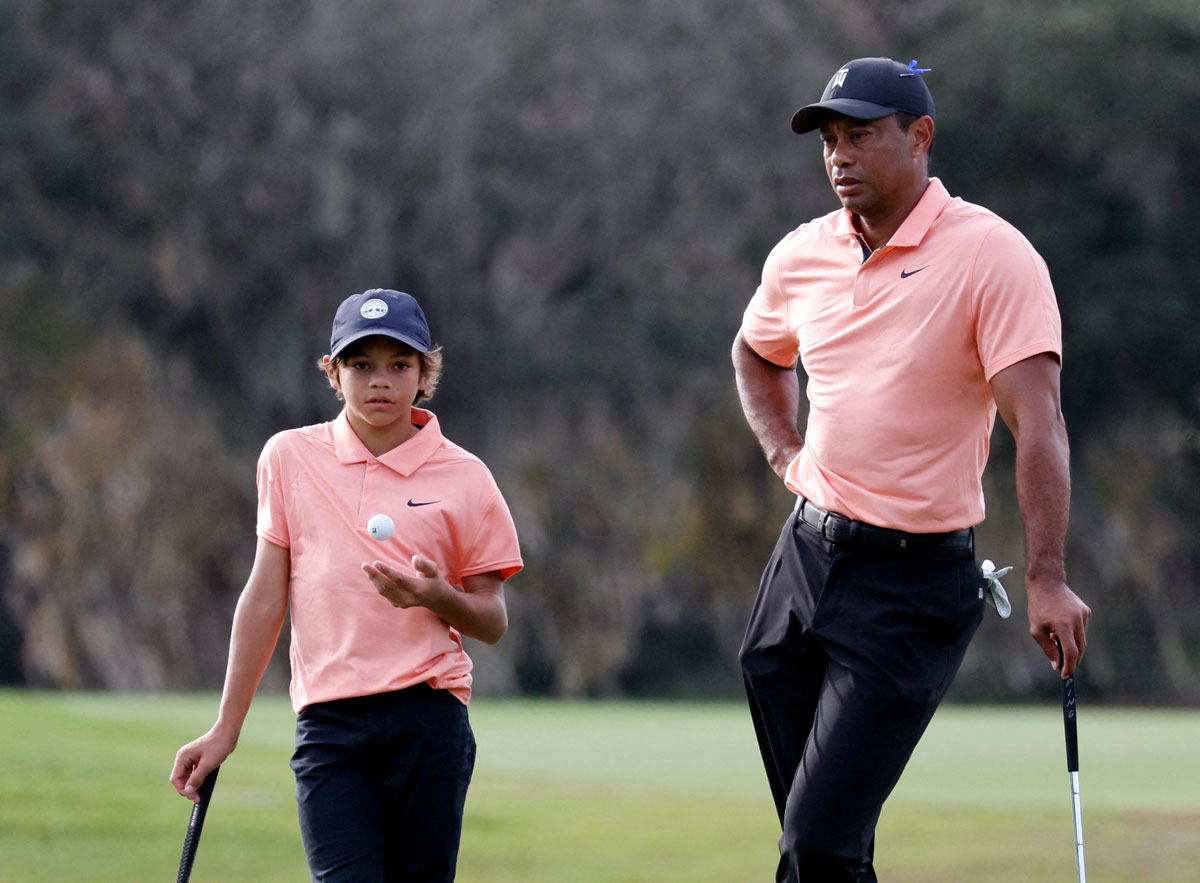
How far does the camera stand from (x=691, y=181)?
25172 millimetres

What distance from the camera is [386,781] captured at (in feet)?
12.4

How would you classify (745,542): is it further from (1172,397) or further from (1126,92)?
(1126,92)

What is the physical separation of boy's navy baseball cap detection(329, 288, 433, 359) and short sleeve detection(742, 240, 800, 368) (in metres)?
0.81

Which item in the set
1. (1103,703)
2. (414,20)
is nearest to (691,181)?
(414,20)

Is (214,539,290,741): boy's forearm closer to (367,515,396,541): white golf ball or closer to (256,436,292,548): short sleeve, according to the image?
(256,436,292,548): short sleeve

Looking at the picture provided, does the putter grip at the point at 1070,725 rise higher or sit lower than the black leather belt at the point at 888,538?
lower

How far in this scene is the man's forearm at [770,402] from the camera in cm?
448

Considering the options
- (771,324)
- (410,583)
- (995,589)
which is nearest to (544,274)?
(771,324)

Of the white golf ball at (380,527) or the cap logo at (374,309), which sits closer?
the white golf ball at (380,527)

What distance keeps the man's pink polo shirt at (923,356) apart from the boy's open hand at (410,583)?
87cm

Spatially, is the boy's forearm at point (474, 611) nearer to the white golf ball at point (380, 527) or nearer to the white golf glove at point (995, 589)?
the white golf ball at point (380, 527)

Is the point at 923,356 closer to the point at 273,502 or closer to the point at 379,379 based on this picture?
the point at 379,379

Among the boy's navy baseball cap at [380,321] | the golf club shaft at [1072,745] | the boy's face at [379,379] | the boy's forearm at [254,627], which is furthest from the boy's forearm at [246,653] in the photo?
the golf club shaft at [1072,745]

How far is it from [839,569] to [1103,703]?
66.9 feet
